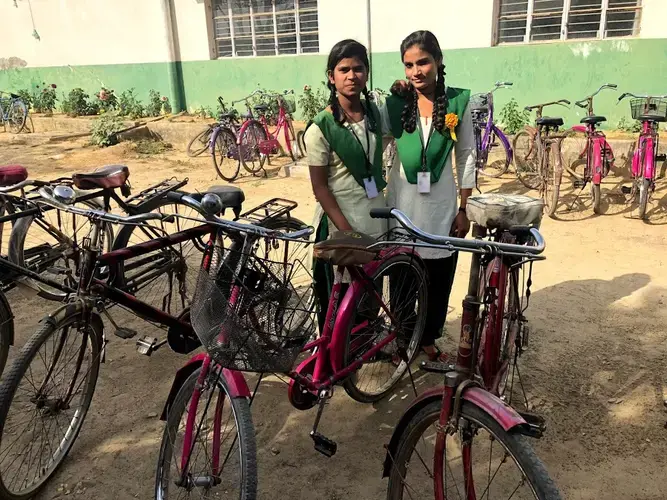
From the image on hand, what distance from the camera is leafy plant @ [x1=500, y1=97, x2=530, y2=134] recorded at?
311 inches

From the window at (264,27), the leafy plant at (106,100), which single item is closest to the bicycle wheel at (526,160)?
the window at (264,27)

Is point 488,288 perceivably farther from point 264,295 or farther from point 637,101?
point 637,101

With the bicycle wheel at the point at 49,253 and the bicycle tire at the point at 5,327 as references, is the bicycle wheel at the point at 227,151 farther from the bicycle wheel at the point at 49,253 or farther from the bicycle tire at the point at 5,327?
the bicycle tire at the point at 5,327

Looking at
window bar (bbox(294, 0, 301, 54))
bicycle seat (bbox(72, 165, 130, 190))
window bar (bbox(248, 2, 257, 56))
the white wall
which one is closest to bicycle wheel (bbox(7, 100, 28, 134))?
the white wall

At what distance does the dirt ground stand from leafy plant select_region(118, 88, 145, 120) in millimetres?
8102

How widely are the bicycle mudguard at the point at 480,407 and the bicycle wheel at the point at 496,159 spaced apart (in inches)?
224

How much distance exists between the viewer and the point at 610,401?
2.82 metres

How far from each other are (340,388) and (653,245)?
3.29m

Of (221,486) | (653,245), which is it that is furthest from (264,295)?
(653,245)

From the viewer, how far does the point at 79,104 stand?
12.3 m

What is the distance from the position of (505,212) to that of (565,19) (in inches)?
261

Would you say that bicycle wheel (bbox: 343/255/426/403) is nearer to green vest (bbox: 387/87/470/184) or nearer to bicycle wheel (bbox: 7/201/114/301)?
green vest (bbox: 387/87/470/184)

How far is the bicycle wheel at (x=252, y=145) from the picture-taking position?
7965 mm

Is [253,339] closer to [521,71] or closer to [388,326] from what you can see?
[388,326]
